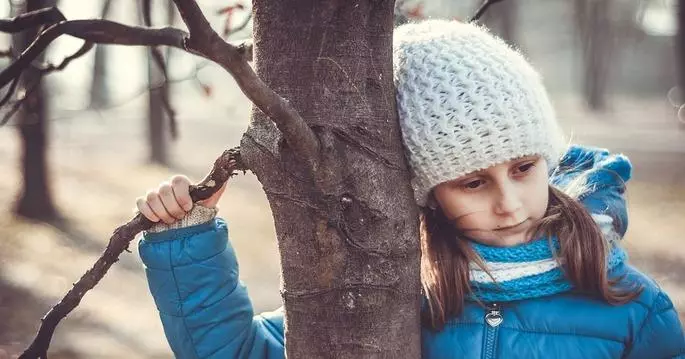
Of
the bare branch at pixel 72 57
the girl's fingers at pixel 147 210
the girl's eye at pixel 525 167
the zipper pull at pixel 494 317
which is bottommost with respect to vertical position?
the zipper pull at pixel 494 317

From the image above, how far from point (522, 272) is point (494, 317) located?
11cm

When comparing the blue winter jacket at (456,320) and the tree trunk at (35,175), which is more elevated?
the tree trunk at (35,175)

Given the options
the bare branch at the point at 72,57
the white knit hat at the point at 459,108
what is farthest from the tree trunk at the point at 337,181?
the bare branch at the point at 72,57

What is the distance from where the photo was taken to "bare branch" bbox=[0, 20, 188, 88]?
1656 millimetres

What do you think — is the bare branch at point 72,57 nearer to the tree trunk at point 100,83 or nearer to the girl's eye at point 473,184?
the girl's eye at point 473,184

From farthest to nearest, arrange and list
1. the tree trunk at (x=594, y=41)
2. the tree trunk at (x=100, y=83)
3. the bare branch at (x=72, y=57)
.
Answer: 1. the tree trunk at (x=594, y=41)
2. the tree trunk at (x=100, y=83)
3. the bare branch at (x=72, y=57)

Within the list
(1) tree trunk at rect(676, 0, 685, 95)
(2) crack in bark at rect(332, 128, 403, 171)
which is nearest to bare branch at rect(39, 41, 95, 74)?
(2) crack in bark at rect(332, 128, 403, 171)

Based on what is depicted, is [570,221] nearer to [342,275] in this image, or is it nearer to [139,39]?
[342,275]

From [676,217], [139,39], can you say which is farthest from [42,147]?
[139,39]

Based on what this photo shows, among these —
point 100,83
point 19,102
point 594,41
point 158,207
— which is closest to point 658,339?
point 158,207

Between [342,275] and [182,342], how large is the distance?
506 mm

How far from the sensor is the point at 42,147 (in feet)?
35.1

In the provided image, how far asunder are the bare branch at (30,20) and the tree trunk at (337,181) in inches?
21.6

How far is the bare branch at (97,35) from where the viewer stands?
166 cm
